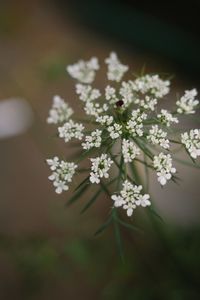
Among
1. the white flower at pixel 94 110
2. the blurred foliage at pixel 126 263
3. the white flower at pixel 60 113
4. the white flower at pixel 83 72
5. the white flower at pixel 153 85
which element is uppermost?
the white flower at pixel 83 72

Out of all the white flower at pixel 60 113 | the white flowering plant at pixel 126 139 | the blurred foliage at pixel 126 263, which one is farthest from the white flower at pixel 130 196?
the blurred foliage at pixel 126 263

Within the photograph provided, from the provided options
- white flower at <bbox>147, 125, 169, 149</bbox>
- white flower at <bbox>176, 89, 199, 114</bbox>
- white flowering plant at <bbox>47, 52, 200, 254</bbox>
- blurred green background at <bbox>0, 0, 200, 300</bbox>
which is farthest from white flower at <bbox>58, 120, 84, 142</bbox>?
blurred green background at <bbox>0, 0, 200, 300</bbox>

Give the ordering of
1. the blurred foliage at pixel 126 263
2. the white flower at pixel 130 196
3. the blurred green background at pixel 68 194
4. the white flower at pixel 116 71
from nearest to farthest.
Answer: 1. the white flower at pixel 130 196
2. the white flower at pixel 116 71
3. the blurred foliage at pixel 126 263
4. the blurred green background at pixel 68 194

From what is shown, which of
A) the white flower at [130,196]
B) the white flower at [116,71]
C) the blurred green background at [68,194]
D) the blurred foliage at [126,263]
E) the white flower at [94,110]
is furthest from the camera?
the blurred green background at [68,194]

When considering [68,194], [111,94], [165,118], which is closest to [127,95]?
[111,94]

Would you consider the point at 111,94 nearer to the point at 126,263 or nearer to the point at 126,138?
the point at 126,138

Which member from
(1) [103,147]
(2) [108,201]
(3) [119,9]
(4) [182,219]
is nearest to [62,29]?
(3) [119,9]

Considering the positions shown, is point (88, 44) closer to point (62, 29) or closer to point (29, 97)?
point (62, 29)

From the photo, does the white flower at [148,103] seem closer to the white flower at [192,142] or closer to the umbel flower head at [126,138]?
the umbel flower head at [126,138]

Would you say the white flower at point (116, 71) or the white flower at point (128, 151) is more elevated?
the white flower at point (116, 71)
